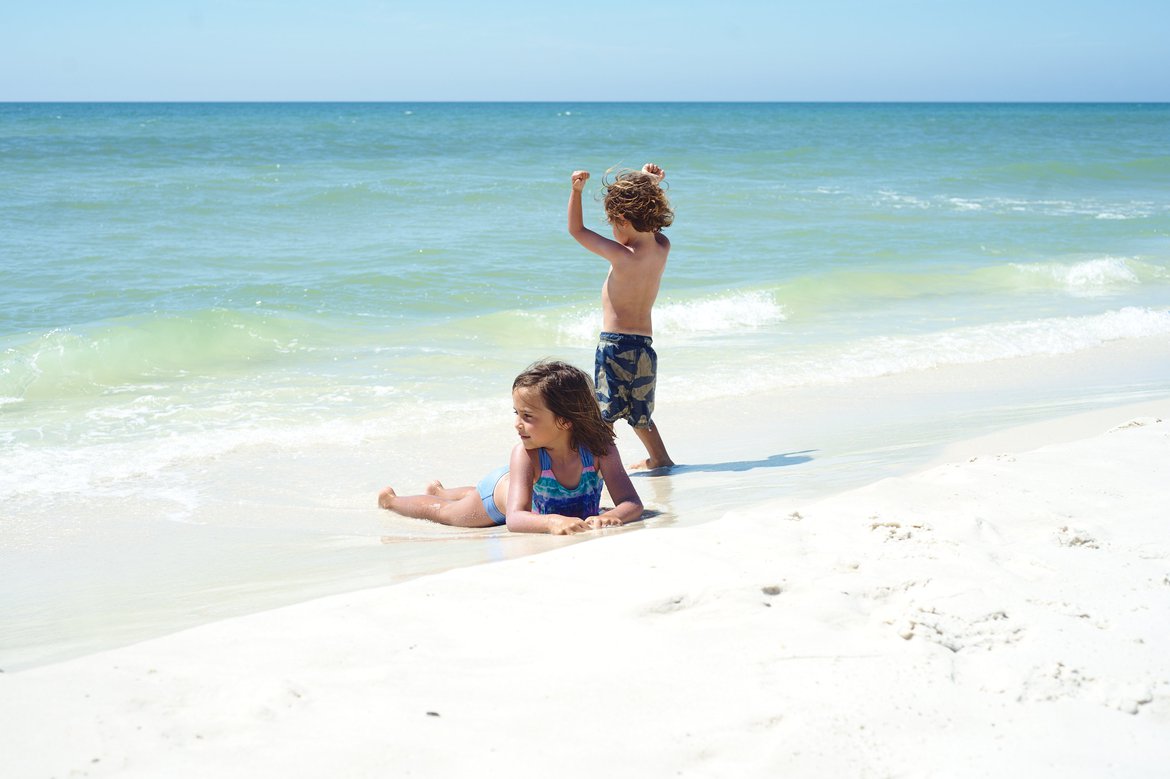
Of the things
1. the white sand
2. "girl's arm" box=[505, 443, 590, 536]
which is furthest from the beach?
"girl's arm" box=[505, 443, 590, 536]

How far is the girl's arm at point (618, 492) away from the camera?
13.5 ft

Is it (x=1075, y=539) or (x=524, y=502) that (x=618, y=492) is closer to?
(x=524, y=502)

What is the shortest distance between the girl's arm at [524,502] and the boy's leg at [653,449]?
1.21m

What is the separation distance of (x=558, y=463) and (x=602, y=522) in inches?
13.9

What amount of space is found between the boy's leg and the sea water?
1.02 ft

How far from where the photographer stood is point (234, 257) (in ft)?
41.3

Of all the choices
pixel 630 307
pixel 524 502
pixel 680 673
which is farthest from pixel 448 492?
pixel 680 673

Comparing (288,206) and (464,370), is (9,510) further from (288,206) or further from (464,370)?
(288,206)

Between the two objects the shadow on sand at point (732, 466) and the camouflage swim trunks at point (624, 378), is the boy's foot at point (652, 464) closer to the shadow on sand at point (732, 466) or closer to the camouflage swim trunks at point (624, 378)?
the shadow on sand at point (732, 466)

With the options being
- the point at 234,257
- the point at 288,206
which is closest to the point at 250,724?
the point at 234,257

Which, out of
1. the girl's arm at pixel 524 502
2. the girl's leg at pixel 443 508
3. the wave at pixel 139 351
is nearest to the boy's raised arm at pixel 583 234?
the girl's arm at pixel 524 502

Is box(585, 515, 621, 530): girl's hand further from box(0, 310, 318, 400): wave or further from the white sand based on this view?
box(0, 310, 318, 400): wave

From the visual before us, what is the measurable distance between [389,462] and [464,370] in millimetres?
2322

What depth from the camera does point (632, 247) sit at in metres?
5.27
